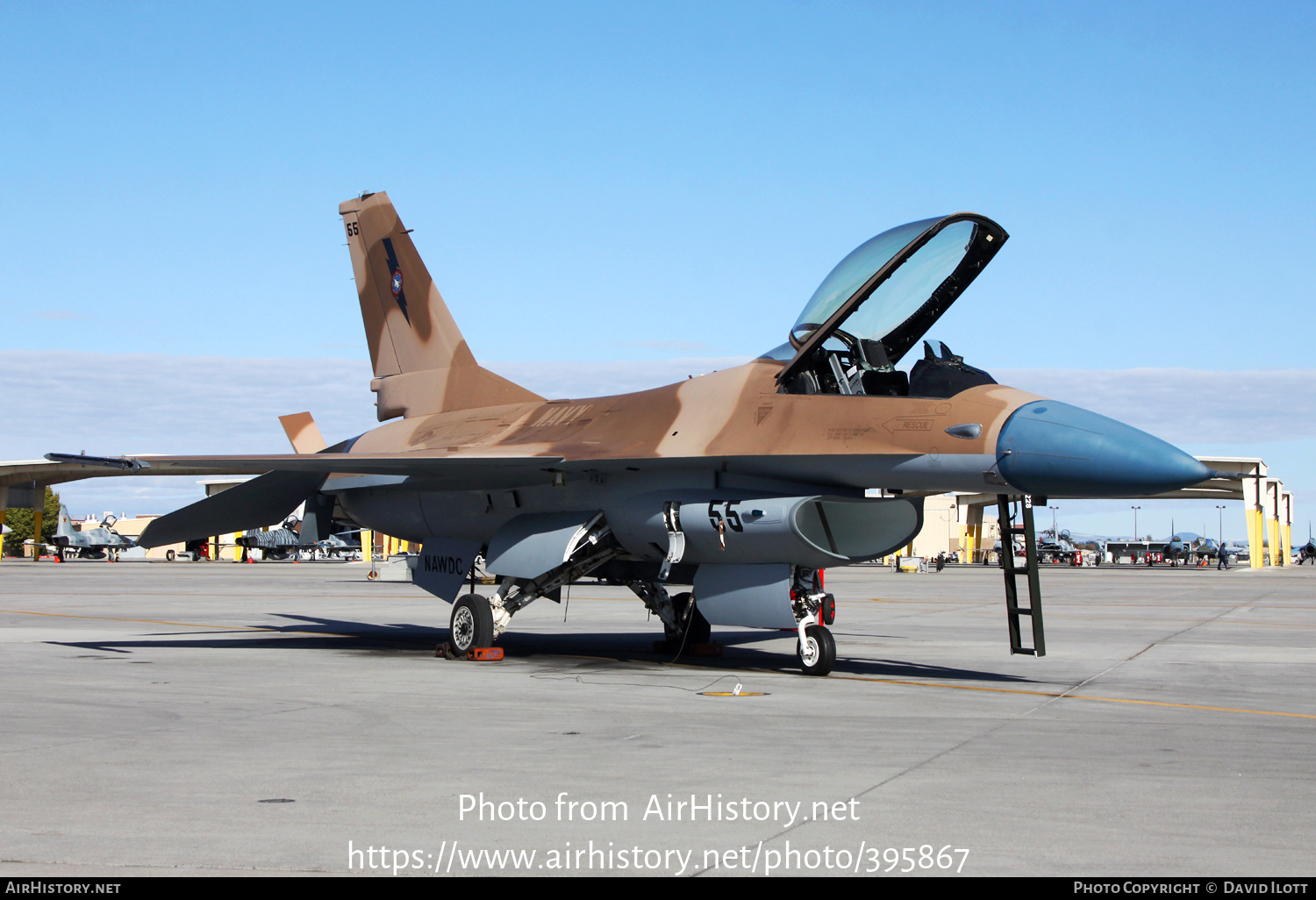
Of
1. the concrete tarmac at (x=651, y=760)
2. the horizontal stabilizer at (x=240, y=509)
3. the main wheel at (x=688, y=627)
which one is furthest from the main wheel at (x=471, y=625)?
the horizontal stabilizer at (x=240, y=509)

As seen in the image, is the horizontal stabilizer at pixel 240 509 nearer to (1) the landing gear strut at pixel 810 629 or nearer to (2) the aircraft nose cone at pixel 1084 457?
(1) the landing gear strut at pixel 810 629

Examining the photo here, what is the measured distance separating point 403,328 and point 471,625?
18.1 feet

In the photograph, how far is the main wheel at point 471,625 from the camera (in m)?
12.3

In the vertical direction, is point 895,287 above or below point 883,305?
above

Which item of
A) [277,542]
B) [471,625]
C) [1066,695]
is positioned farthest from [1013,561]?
[277,542]

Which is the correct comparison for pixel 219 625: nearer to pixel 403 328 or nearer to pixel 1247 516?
pixel 403 328

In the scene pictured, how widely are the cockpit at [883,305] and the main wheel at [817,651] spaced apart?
228 centimetres

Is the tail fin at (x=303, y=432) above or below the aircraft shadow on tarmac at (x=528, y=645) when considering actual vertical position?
above

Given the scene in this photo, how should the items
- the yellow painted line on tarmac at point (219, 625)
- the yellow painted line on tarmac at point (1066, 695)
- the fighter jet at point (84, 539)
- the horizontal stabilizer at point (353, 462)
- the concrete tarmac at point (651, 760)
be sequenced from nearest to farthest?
the concrete tarmac at point (651, 760)
the yellow painted line on tarmac at point (1066, 695)
the horizontal stabilizer at point (353, 462)
the yellow painted line on tarmac at point (219, 625)
the fighter jet at point (84, 539)

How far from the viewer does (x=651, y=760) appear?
6395 millimetres

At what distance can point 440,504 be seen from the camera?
13.8 meters

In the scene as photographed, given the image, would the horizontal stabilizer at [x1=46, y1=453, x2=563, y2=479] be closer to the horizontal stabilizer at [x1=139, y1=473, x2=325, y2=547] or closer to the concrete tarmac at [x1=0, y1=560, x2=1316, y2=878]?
the concrete tarmac at [x1=0, y1=560, x2=1316, y2=878]

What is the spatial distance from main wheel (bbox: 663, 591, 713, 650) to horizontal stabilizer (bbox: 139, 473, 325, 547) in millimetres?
4878

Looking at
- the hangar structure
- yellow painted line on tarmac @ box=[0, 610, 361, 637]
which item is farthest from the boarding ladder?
the hangar structure
